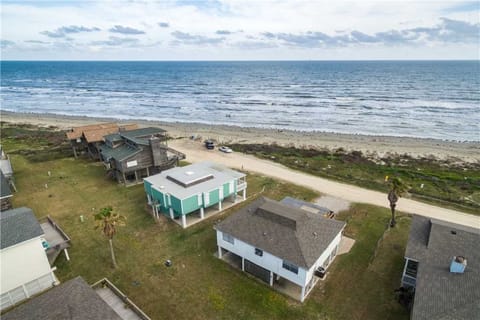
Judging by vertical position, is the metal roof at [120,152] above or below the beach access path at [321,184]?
above

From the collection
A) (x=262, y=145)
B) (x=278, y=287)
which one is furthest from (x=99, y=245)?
(x=262, y=145)

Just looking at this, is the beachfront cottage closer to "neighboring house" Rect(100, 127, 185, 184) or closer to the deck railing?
"neighboring house" Rect(100, 127, 185, 184)

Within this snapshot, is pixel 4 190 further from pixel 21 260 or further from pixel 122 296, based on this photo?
pixel 122 296

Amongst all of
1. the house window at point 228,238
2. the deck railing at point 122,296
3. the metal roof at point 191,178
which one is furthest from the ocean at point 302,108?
the deck railing at point 122,296

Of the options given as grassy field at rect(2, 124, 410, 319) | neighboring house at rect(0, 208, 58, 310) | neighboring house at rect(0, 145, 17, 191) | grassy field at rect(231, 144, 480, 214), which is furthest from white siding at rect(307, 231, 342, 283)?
neighboring house at rect(0, 145, 17, 191)

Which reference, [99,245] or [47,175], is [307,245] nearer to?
[99,245]

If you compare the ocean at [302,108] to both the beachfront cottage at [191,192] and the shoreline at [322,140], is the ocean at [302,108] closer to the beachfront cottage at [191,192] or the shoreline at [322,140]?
the shoreline at [322,140]

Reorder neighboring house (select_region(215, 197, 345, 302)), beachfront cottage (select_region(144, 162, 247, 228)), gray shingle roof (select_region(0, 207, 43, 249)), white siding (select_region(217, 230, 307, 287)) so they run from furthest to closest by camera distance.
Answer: beachfront cottage (select_region(144, 162, 247, 228)) < neighboring house (select_region(215, 197, 345, 302)) < white siding (select_region(217, 230, 307, 287)) < gray shingle roof (select_region(0, 207, 43, 249))
